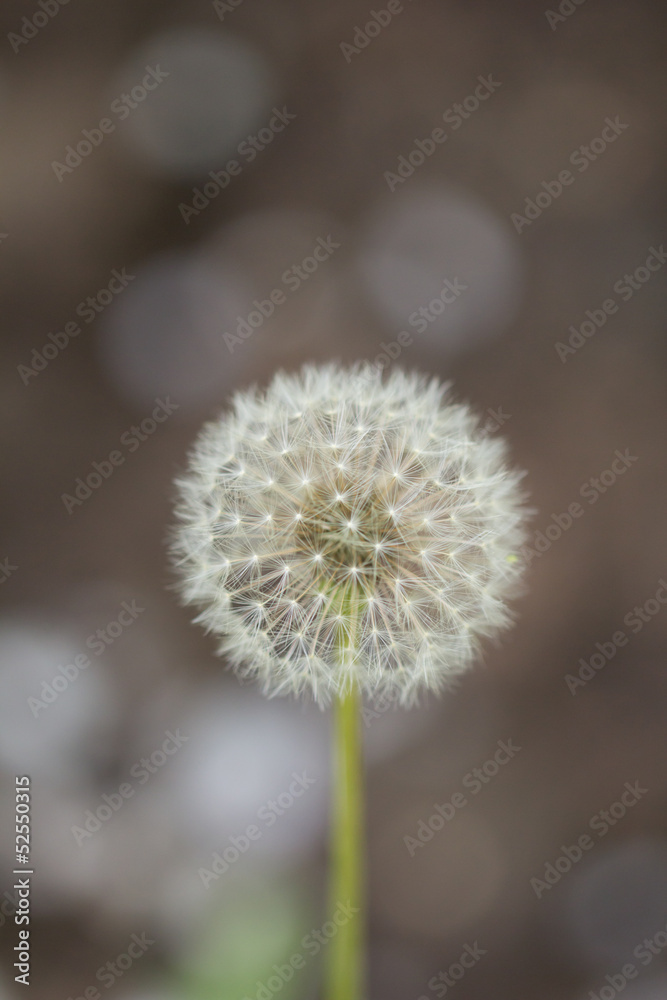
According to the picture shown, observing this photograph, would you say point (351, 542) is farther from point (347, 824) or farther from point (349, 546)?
point (347, 824)

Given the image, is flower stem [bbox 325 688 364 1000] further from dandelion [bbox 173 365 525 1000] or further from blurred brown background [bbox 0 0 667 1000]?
blurred brown background [bbox 0 0 667 1000]

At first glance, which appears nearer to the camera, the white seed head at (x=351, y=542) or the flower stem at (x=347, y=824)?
the flower stem at (x=347, y=824)

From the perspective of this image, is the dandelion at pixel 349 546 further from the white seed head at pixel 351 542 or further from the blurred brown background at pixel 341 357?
the blurred brown background at pixel 341 357

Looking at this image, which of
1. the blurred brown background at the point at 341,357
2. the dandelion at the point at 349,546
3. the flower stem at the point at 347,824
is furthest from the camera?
the blurred brown background at the point at 341,357

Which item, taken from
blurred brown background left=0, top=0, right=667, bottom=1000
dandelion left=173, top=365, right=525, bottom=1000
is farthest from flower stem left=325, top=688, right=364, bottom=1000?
blurred brown background left=0, top=0, right=667, bottom=1000

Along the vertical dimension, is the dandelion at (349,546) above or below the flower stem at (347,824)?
above

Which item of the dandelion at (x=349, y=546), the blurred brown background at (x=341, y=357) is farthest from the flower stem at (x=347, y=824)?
the blurred brown background at (x=341, y=357)

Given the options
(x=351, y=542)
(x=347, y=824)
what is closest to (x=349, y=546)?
(x=351, y=542)

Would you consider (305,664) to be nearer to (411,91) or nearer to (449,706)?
(449,706)
